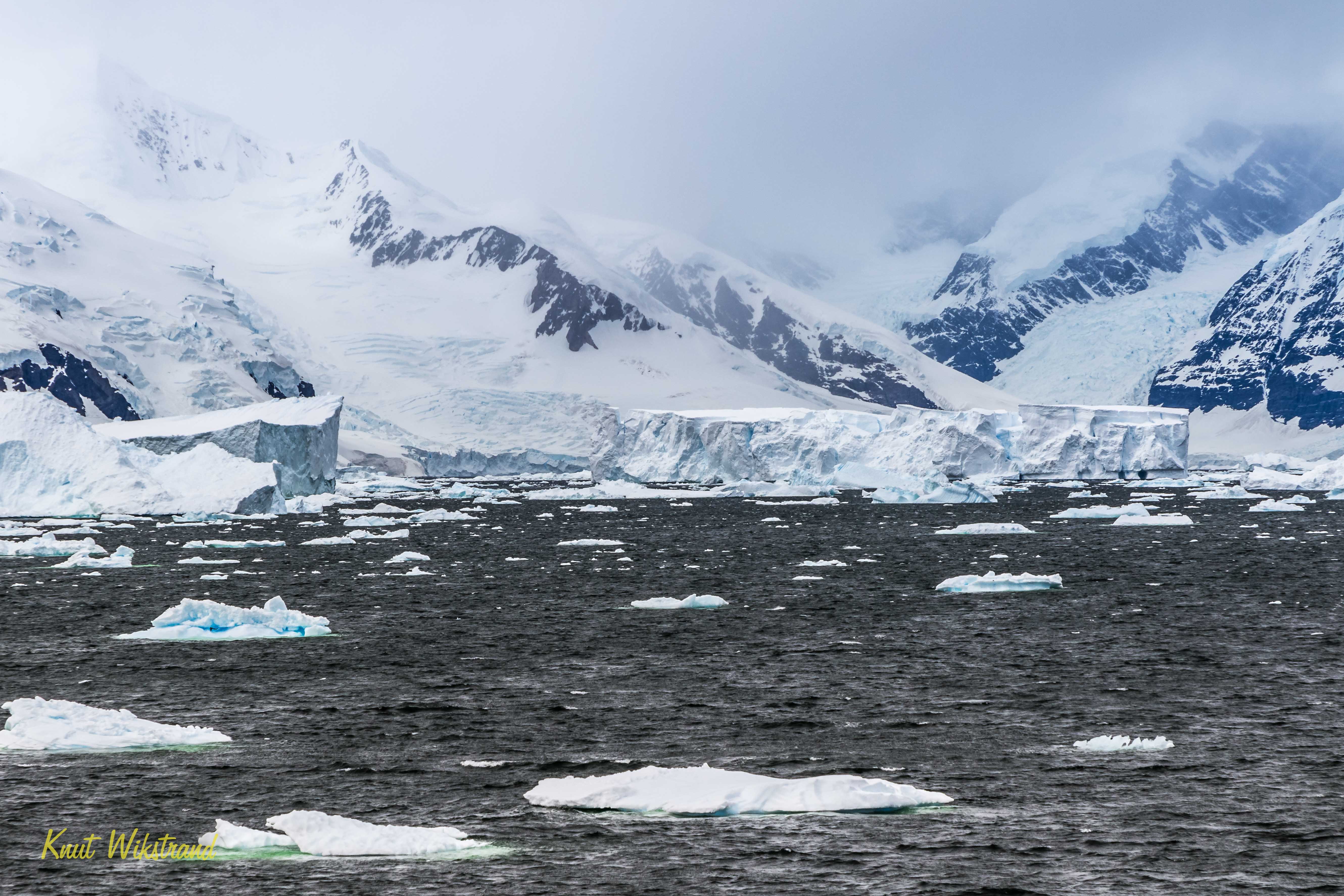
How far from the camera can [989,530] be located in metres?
41.2

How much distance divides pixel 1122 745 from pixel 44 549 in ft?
92.4

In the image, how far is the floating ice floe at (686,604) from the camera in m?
21.7

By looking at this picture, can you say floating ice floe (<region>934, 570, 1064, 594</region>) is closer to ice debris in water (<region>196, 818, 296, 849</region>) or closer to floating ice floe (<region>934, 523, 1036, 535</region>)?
floating ice floe (<region>934, 523, 1036, 535</region>)

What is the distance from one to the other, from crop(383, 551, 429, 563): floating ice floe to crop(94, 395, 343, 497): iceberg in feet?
69.1

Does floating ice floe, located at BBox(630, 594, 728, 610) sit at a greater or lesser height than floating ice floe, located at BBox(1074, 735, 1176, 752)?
lesser

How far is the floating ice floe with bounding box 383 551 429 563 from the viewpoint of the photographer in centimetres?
3134

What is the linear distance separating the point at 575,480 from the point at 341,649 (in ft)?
313

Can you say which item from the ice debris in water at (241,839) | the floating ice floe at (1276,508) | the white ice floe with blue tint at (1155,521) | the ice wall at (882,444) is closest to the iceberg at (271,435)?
the white ice floe with blue tint at (1155,521)

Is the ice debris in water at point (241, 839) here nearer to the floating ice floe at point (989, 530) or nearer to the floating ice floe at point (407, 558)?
the floating ice floe at point (407, 558)

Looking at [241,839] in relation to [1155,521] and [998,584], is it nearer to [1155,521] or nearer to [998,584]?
[998,584]

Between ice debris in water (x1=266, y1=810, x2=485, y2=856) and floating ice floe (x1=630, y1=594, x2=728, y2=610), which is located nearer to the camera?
ice debris in water (x1=266, y1=810, x2=485, y2=856)

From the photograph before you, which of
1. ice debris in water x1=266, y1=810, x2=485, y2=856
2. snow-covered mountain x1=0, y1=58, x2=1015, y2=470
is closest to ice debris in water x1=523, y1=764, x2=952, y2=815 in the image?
ice debris in water x1=266, y1=810, x2=485, y2=856

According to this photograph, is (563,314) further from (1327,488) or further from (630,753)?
(630,753)

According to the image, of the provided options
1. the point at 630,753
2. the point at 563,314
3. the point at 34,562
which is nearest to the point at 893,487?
the point at 34,562
